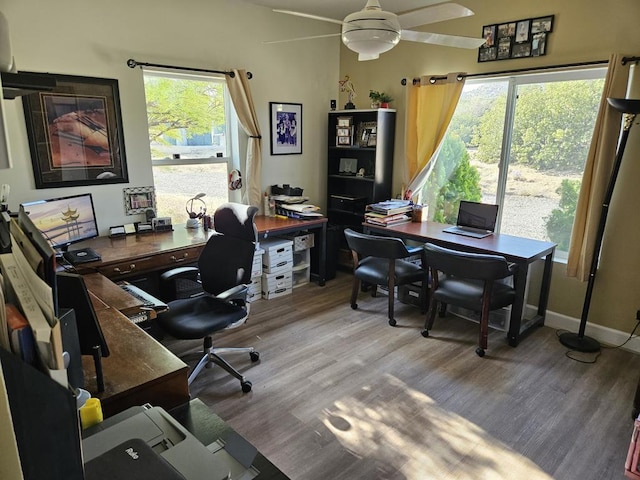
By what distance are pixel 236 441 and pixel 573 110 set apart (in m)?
3.43

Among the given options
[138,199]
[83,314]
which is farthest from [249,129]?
[83,314]

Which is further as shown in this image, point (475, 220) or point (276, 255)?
point (276, 255)

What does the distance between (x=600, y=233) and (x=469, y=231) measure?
950 mm

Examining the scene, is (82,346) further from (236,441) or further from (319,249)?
(319,249)

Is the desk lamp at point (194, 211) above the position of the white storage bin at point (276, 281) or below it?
above

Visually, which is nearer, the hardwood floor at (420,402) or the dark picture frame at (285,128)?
the hardwood floor at (420,402)

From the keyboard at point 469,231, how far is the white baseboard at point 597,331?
78 centimetres

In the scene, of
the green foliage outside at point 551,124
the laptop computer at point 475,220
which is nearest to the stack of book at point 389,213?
the laptop computer at point 475,220

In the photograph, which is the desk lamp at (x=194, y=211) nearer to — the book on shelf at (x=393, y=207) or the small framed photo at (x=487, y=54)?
the book on shelf at (x=393, y=207)

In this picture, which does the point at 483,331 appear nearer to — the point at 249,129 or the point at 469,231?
the point at 469,231

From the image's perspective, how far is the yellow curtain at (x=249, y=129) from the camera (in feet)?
12.5

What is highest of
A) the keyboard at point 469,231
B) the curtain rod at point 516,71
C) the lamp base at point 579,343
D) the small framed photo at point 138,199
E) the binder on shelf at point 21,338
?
the curtain rod at point 516,71

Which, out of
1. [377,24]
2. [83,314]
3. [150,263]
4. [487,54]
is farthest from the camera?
[487,54]

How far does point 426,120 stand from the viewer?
157 inches
